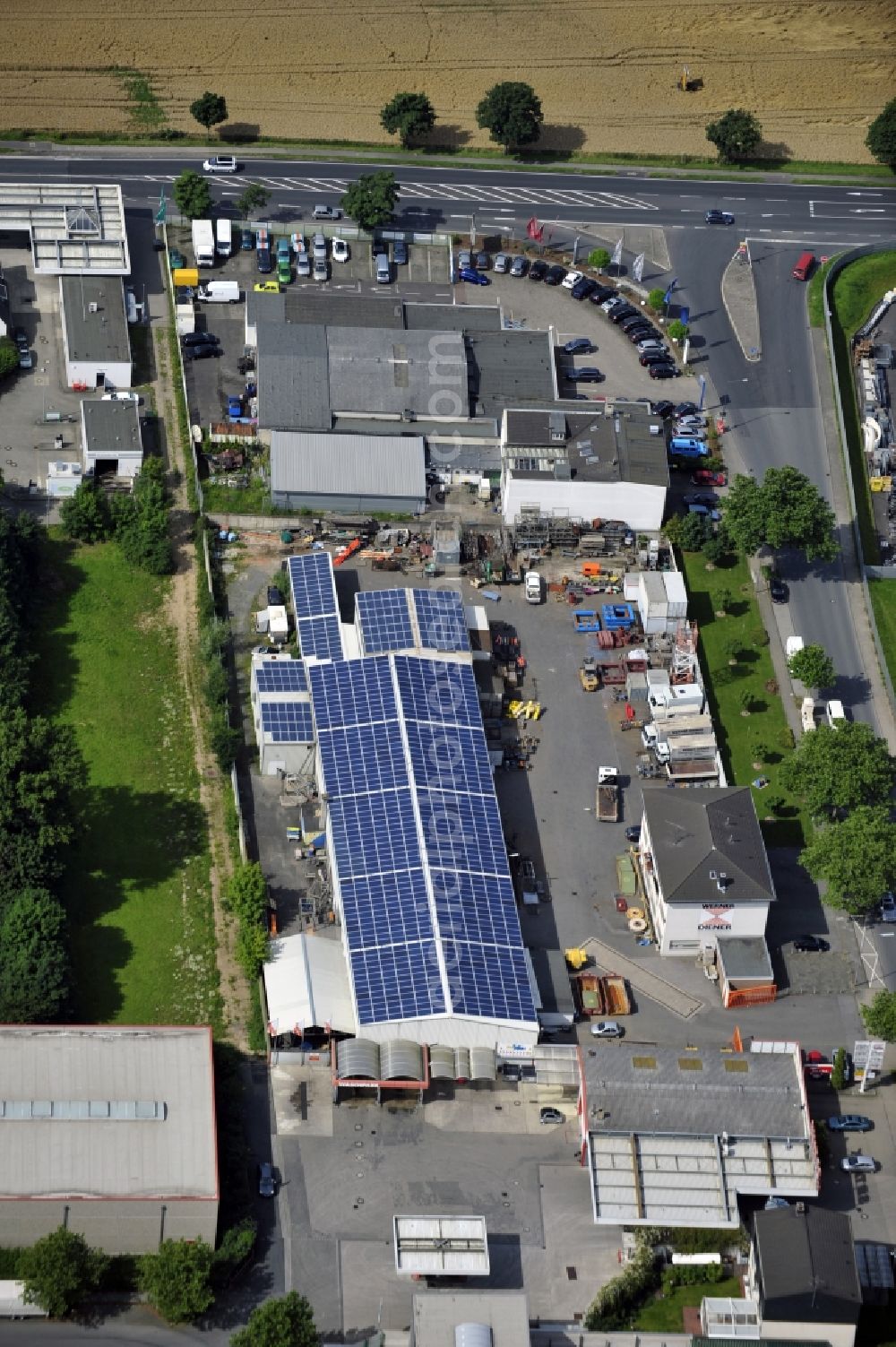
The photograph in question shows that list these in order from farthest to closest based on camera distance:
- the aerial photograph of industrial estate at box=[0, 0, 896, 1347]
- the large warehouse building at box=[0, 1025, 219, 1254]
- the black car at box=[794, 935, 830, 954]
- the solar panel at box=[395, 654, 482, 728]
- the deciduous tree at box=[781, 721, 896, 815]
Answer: the solar panel at box=[395, 654, 482, 728]
the deciduous tree at box=[781, 721, 896, 815]
the black car at box=[794, 935, 830, 954]
the aerial photograph of industrial estate at box=[0, 0, 896, 1347]
the large warehouse building at box=[0, 1025, 219, 1254]

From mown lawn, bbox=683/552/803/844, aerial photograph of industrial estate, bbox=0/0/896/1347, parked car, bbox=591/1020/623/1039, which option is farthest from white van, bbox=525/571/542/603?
parked car, bbox=591/1020/623/1039

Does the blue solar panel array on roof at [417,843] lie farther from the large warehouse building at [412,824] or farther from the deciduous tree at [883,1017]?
the deciduous tree at [883,1017]

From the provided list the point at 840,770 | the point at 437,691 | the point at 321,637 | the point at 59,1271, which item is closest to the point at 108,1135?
the point at 59,1271

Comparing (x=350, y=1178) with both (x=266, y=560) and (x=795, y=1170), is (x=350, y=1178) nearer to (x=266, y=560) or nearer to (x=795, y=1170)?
(x=795, y=1170)

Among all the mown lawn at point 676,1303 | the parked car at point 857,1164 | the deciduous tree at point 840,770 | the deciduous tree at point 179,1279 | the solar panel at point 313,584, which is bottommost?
the mown lawn at point 676,1303

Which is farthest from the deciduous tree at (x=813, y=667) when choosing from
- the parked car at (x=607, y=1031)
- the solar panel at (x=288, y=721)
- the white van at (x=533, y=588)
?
the solar panel at (x=288, y=721)

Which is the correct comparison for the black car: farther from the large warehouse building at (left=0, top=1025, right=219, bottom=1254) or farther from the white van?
the large warehouse building at (left=0, top=1025, right=219, bottom=1254)

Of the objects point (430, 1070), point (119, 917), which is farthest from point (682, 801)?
point (119, 917)
